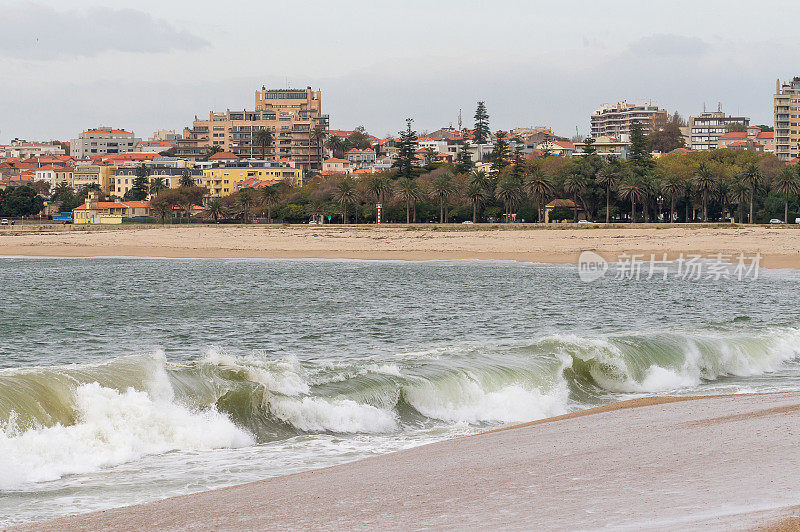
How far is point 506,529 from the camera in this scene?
6766mm

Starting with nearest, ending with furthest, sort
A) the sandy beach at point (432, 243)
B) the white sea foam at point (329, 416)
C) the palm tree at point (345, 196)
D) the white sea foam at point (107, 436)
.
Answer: the white sea foam at point (107, 436) < the white sea foam at point (329, 416) < the sandy beach at point (432, 243) < the palm tree at point (345, 196)

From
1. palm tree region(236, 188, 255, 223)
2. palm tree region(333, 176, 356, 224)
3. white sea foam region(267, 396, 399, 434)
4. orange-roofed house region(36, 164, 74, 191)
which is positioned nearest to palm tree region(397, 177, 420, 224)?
palm tree region(333, 176, 356, 224)

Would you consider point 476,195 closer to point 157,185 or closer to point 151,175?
point 157,185

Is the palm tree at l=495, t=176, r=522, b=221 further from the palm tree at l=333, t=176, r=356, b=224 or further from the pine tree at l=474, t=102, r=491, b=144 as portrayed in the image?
the pine tree at l=474, t=102, r=491, b=144

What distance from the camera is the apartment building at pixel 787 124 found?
16604 centimetres

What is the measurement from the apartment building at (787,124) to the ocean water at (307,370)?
5662 inches

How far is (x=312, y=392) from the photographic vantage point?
1399 centimetres

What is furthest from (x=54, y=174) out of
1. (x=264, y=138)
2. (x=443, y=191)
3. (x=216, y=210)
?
(x=443, y=191)

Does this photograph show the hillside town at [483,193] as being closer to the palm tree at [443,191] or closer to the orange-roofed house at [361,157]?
the palm tree at [443,191]

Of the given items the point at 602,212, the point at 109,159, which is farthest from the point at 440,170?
the point at 109,159

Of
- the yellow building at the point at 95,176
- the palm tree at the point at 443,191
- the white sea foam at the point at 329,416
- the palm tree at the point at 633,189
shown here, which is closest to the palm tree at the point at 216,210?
the palm tree at the point at 443,191

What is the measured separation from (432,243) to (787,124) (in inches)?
4911

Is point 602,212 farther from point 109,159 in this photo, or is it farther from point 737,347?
point 109,159

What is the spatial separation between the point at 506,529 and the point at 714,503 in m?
1.69
